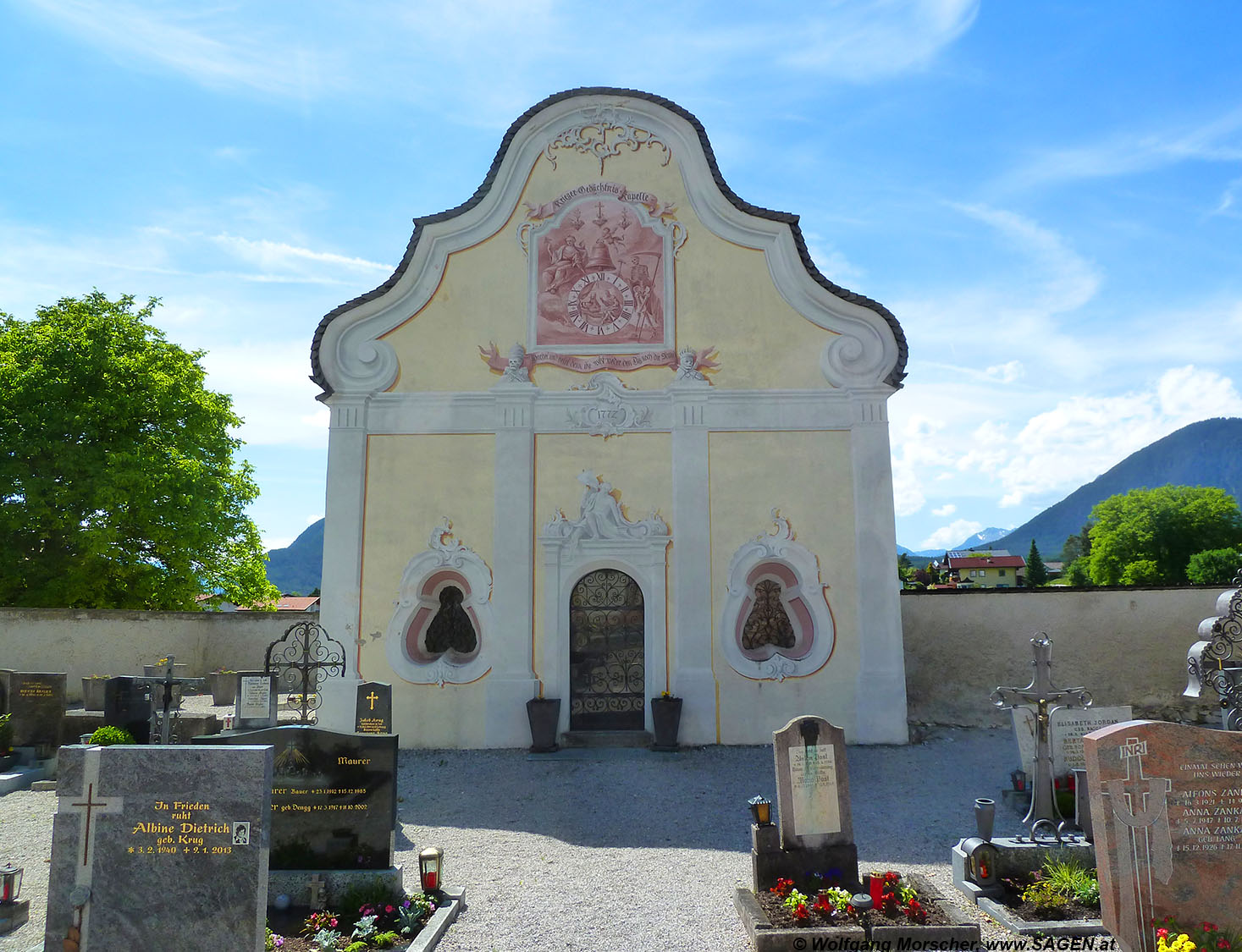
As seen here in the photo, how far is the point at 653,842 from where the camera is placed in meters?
8.84

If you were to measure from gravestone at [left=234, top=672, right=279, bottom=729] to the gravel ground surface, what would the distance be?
197 centimetres

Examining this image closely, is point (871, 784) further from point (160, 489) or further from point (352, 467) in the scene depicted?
point (160, 489)

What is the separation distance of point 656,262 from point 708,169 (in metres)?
1.83

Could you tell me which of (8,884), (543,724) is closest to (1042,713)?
(543,724)

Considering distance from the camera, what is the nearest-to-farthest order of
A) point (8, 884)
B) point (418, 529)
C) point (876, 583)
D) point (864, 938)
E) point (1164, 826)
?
point (1164, 826) → point (864, 938) → point (8, 884) → point (876, 583) → point (418, 529)

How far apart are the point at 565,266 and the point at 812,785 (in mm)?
9758

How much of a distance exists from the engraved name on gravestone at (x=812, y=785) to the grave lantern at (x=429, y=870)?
282 cm

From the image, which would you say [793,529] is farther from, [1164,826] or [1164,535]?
[1164,535]

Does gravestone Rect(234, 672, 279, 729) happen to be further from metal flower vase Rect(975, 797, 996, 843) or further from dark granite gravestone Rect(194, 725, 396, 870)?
metal flower vase Rect(975, 797, 996, 843)

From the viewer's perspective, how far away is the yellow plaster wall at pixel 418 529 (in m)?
13.2

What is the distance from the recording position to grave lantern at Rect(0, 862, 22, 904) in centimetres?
650

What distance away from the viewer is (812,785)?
721 cm

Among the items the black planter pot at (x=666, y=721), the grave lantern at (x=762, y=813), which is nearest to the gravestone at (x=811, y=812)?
the grave lantern at (x=762, y=813)

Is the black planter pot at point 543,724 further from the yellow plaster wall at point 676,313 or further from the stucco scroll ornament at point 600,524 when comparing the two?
the yellow plaster wall at point 676,313
